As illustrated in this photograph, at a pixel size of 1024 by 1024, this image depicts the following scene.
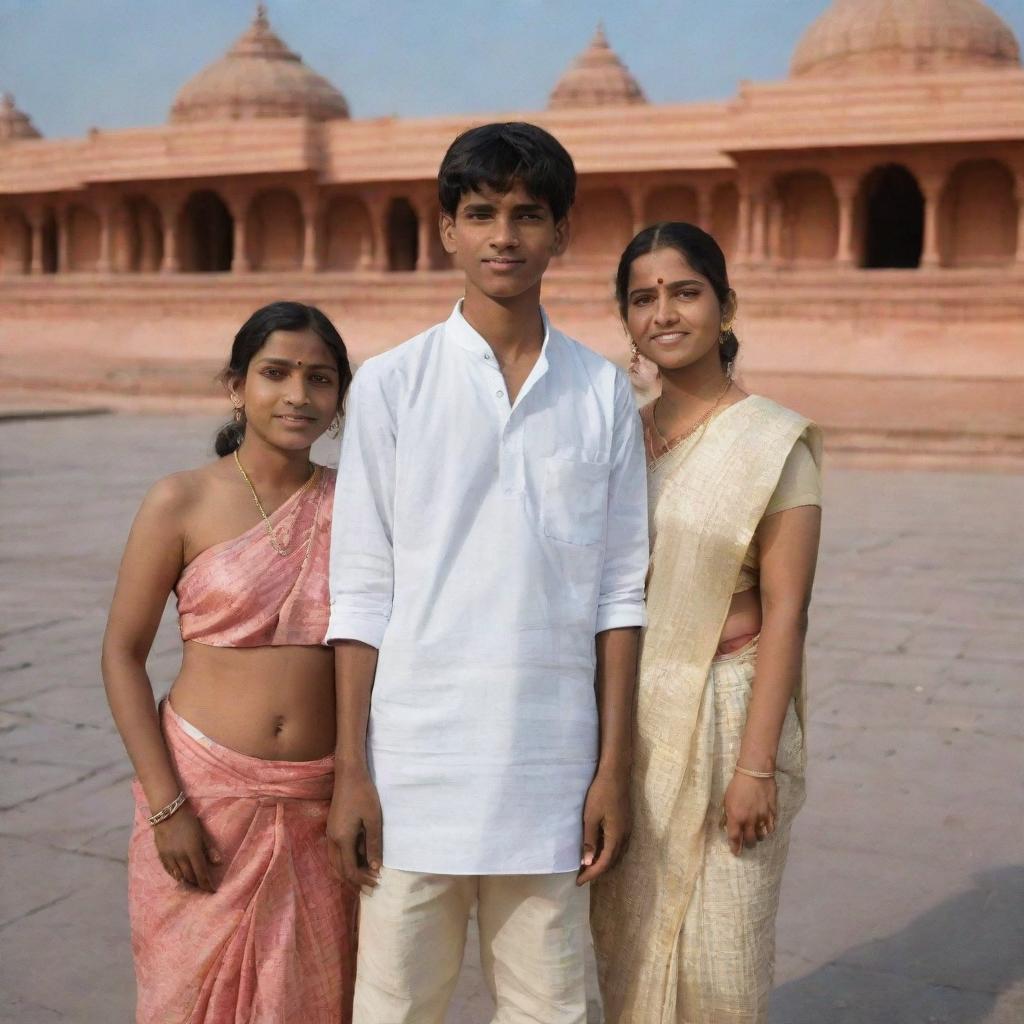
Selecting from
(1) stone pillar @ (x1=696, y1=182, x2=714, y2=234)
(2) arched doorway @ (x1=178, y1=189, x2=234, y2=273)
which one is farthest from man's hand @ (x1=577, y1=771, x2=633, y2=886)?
(2) arched doorway @ (x1=178, y1=189, x2=234, y2=273)

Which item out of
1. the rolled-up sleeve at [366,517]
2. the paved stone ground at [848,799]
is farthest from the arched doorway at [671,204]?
the rolled-up sleeve at [366,517]

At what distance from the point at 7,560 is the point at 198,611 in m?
5.04

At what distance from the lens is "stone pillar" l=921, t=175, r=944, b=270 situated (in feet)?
59.9

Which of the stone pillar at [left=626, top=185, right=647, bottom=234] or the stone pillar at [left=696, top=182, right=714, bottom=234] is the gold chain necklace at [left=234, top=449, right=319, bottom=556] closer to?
the stone pillar at [left=696, top=182, right=714, bottom=234]

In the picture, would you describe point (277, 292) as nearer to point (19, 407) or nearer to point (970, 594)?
point (19, 407)

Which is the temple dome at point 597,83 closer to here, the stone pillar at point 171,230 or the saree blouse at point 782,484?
the stone pillar at point 171,230

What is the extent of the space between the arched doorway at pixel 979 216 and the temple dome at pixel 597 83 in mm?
10559

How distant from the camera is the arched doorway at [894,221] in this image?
20.6m

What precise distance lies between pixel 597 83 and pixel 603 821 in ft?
93.0

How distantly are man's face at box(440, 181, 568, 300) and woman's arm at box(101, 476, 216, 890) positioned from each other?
52 centimetres

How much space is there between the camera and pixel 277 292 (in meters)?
21.3

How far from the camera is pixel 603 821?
5.65ft

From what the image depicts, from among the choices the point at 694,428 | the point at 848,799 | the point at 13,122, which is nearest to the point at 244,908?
the point at 694,428

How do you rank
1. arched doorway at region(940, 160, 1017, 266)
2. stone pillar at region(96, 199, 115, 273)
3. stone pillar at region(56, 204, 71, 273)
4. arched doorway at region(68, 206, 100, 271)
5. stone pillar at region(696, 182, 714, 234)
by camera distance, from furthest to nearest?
arched doorway at region(68, 206, 100, 271) < stone pillar at region(56, 204, 71, 273) < stone pillar at region(96, 199, 115, 273) < stone pillar at region(696, 182, 714, 234) < arched doorway at region(940, 160, 1017, 266)
